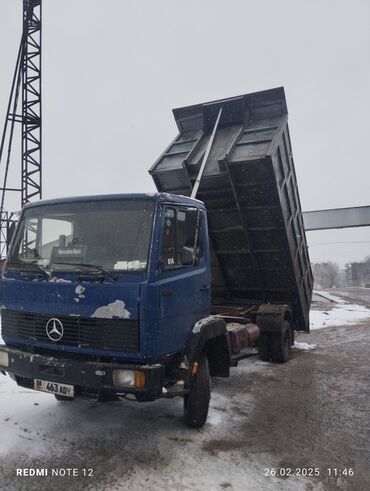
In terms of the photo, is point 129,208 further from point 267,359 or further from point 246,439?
point 267,359

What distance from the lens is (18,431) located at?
4043mm

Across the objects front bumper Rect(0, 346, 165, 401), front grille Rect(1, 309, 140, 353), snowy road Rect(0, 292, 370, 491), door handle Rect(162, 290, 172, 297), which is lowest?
snowy road Rect(0, 292, 370, 491)

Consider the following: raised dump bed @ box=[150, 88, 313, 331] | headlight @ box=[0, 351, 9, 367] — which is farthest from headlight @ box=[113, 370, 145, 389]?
raised dump bed @ box=[150, 88, 313, 331]

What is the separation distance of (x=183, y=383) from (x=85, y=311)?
115 centimetres

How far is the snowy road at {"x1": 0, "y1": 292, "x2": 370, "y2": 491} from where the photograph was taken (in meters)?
3.29

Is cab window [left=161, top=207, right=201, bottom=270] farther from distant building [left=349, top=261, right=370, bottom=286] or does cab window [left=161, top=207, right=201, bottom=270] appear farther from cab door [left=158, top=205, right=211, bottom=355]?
distant building [left=349, top=261, right=370, bottom=286]

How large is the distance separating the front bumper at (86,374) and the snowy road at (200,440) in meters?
0.62

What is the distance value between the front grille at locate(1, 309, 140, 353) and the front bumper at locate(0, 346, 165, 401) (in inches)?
6.0

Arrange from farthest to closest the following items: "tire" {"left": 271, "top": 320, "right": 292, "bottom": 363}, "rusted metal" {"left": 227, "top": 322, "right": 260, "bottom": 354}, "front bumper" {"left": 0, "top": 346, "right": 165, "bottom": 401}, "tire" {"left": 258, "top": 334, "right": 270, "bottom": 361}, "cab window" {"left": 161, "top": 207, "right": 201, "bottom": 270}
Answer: "tire" {"left": 258, "top": 334, "right": 270, "bottom": 361} < "tire" {"left": 271, "top": 320, "right": 292, "bottom": 363} < "rusted metal" {"left": 227, "top": 322, "right": 260, "bottom": 354} < "cab window" {"left": 161, "top": 207, "right": 201, "bottom": 270} < "front bumper" {"left": 0, "top": 346, "right": 165, "bottom": 401}

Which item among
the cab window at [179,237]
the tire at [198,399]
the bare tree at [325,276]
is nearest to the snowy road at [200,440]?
the tire at [198,399]

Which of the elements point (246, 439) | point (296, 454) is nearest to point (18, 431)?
point (246, 439)

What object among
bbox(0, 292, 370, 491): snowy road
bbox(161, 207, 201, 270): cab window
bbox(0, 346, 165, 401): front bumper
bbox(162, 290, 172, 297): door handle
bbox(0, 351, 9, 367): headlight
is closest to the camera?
bbox(0, 292, 370, 491): snowy road

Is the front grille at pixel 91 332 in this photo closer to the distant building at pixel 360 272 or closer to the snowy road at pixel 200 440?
the snowy road at pixel 200 440

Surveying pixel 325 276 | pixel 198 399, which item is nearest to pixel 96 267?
pixel 198 399
